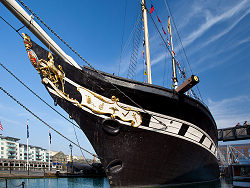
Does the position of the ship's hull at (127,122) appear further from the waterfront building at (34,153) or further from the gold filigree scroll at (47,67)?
the waterfront building at (34,153)

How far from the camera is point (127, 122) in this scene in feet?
23.0

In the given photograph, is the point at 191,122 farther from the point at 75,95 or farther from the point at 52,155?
the point at 52,155

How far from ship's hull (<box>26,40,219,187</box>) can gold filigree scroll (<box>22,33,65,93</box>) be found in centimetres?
15

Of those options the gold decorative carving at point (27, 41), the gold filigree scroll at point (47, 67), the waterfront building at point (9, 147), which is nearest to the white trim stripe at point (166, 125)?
the gold filigree scroll at point (47, 67)

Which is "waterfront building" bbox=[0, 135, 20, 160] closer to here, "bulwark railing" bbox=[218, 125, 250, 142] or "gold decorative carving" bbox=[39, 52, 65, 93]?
"bulwark railing" bbox=[218, 125, 250, 142]

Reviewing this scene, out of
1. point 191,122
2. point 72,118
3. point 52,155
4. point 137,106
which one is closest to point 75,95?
point 72,118

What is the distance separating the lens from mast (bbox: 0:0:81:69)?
17.9ft

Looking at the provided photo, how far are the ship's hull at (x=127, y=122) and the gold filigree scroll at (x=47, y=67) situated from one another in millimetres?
146

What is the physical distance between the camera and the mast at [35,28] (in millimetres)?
5452

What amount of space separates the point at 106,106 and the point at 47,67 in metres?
2.43

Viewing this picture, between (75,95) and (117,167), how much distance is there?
3.02 metres

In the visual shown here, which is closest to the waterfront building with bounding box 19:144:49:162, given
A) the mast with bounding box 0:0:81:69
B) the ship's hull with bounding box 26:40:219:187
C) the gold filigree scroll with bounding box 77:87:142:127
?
the ship's hull with bounding box 26:40:219:187

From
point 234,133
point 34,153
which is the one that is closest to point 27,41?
point 234,133

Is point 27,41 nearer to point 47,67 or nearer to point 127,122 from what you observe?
point 47,67
